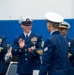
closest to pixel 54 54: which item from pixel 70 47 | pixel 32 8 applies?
pixel 70 47

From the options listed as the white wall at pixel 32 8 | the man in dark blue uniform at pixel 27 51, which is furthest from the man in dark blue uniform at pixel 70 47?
the white wall at pixel 32 8

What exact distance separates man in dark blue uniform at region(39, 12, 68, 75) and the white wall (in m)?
4.07

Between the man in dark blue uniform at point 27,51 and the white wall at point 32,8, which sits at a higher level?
the white wall at point 32,8

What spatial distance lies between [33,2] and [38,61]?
355cm

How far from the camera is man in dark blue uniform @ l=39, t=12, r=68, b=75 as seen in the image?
3.25 metres

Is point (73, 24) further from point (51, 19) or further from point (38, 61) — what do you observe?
point (51, 19)

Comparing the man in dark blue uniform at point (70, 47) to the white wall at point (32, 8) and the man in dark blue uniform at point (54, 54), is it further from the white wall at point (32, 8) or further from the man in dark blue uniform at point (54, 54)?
the white wall at point (32, 8)

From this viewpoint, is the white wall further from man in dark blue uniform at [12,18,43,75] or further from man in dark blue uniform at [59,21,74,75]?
man in dark blue uniform at [12,18,43,75]

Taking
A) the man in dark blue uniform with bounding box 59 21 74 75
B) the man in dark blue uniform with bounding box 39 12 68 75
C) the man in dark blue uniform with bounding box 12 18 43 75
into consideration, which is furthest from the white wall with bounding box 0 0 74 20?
the man in dark blue uniform with bounding box 39 12 68 75

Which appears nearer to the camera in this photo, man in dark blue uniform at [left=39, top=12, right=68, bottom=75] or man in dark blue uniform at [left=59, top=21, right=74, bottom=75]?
man in dark blue uniform at [left=39, top=12, right=68, bottom=75]

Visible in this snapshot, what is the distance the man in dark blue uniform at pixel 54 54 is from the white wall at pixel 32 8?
407cm

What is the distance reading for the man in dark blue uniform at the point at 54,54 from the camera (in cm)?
325

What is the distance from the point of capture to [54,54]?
3297 mm

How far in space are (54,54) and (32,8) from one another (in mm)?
4338
